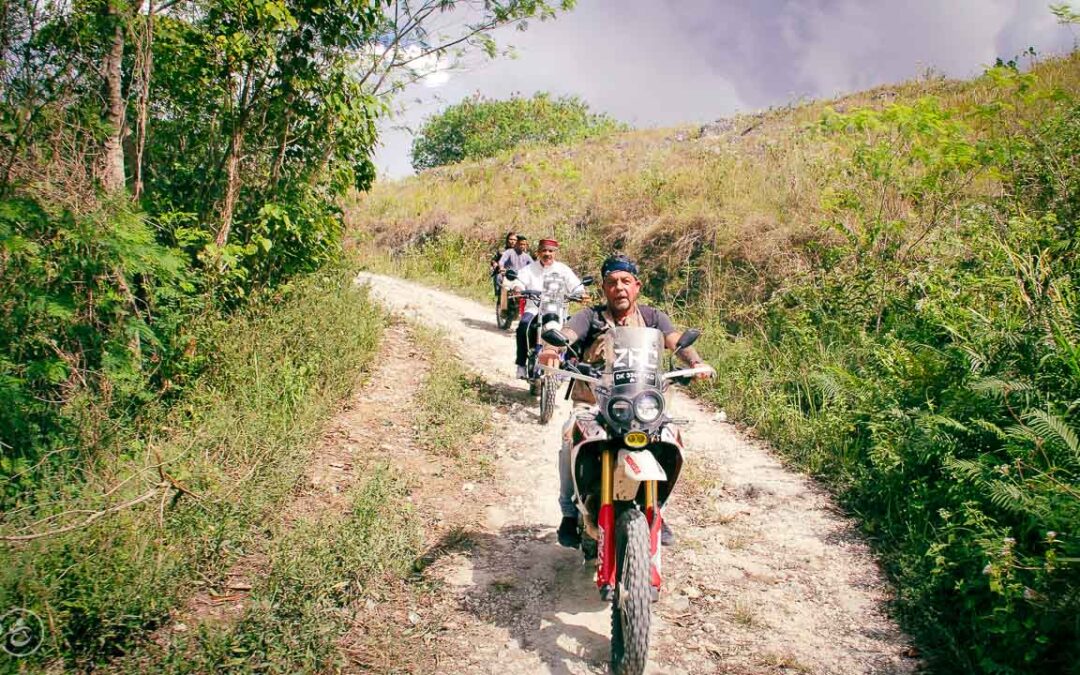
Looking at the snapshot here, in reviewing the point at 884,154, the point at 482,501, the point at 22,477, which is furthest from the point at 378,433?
the point at 884,154

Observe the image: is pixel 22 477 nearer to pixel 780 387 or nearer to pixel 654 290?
pixel 780 387

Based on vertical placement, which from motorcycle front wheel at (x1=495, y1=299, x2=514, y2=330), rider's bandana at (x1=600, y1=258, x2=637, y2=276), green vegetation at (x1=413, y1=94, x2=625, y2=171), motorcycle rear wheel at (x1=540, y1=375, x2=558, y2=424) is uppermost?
green vegetation at (x1=413, y1=94, x2=625, y2=171)

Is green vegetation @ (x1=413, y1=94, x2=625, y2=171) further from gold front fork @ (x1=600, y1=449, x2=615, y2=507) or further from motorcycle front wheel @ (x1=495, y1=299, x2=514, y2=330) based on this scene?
gold front fork @ (x1=600, y1=449, x2=615, y2=507)

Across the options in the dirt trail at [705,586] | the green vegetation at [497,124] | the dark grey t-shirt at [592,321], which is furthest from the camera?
the green vegetation at [497,124]

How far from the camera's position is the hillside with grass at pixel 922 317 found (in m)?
3.94

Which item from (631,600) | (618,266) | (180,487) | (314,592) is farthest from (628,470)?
(180,487)

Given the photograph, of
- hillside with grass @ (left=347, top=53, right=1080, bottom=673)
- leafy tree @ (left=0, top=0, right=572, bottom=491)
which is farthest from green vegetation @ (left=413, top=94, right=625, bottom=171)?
leafy tree @ (left=0, top=0, right=572, bottom=491)

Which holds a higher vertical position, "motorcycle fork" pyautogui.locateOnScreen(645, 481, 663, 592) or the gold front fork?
the gold front fork

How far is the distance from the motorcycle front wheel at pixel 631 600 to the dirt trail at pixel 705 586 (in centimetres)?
41

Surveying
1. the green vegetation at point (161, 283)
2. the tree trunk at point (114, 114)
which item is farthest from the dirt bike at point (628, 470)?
the tree trunk at point (114, 114)

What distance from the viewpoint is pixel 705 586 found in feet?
15.3

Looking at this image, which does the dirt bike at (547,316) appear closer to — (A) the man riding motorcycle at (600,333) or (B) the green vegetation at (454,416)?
(B) the green vegetation at (454,416)

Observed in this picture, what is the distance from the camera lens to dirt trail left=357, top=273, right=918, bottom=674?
388 cm

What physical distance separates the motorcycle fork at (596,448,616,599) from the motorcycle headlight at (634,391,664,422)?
0.36 metres
